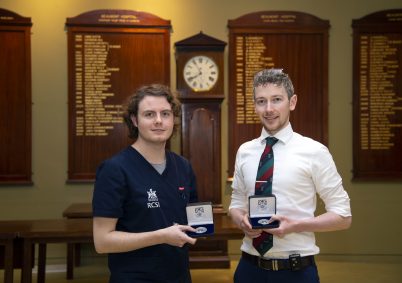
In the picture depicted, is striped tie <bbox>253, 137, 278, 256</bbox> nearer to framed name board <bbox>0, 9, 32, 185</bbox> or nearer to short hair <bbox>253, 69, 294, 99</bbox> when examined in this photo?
short hair <bbox>253, 69, 294, 99</bbox>

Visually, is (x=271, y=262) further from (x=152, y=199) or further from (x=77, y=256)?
(x=77, y=256)

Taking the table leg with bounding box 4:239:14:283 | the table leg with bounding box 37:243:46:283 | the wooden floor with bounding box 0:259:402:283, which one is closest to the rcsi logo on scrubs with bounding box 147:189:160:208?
the table leg with bounding box 4:239:14:283

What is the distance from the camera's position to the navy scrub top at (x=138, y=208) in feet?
4.61

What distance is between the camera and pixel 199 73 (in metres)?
4.03

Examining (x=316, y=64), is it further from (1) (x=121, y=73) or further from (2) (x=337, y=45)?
(1) (x=121, y=73)

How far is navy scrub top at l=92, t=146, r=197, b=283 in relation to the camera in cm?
140

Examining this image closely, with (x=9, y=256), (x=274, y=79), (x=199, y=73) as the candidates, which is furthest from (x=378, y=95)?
(x=9, y=256)

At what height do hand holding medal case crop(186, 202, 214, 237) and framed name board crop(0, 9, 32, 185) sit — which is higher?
framed name board crop(0, 9, 32, 185)

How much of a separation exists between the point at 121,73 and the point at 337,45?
2.09 m

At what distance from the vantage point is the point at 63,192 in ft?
13.9

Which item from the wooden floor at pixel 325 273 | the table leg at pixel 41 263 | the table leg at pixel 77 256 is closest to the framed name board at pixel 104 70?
the table leg at pixel 77 256

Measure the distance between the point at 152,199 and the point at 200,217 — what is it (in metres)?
0.16

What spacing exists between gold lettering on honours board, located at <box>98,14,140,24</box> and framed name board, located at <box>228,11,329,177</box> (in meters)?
0.92

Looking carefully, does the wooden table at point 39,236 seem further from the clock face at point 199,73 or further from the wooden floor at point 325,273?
the clock face at point 199,73
